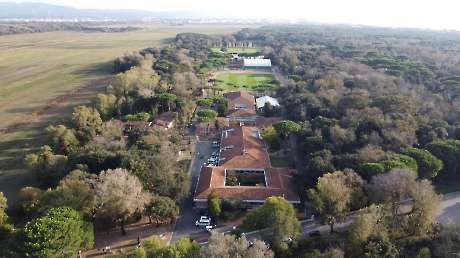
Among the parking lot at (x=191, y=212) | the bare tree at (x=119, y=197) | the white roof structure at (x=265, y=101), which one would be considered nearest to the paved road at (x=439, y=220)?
the parking lot at (x=191, y=212)

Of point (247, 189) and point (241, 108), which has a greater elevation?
point (241, 108)

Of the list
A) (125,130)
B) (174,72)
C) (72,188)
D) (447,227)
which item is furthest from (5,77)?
(447,227)

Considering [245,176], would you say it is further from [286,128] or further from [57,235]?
[57,235]

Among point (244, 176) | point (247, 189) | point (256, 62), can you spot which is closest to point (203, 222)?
point (247, 189)

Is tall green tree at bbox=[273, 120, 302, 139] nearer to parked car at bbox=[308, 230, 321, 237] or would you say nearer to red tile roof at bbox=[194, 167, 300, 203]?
red tile roof at bbox=[194, 167, 300, 203]

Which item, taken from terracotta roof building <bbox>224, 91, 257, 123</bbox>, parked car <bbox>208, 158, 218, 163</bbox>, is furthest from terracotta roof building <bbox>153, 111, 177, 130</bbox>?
parked car <bbox>208, 158, 218, 163</bbox>

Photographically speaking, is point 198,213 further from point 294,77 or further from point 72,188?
point 294,77

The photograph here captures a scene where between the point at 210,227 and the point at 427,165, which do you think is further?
the point at 427,165
